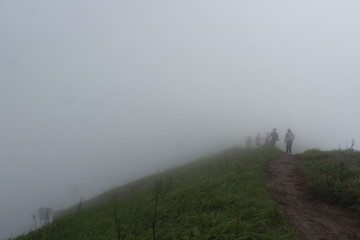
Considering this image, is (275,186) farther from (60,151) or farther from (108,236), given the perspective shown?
(60,151)

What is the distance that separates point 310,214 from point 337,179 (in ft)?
8.04

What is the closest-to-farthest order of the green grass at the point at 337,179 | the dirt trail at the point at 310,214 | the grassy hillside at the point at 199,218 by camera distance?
the grassy hillside at the point at 199,218, the dirt trail at the point at 310,214, the green grass at the point at 337,179

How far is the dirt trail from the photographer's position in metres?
6.73

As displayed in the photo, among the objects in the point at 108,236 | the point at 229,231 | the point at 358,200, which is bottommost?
the point at 358,200

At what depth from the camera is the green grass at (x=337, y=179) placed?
866 centimetres

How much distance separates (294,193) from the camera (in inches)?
397

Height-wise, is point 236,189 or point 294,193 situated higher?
point 236,189

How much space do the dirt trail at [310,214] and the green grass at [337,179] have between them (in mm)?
326

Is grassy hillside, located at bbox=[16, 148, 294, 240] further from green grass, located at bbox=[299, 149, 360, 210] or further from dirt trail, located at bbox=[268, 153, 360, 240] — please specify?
green grass, located at bbox=[299, 149, 360, 210]

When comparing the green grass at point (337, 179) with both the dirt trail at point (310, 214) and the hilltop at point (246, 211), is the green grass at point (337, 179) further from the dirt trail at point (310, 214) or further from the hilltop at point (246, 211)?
the dirt trail at point (310, 214)

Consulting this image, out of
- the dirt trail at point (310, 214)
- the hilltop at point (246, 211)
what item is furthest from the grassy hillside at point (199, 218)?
the dirt trail at point (310, 214)

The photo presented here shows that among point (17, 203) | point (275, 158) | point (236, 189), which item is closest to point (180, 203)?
point (236, 189)

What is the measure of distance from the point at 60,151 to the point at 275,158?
200133mm

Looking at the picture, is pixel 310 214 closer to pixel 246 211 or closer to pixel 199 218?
pixel 246 211
